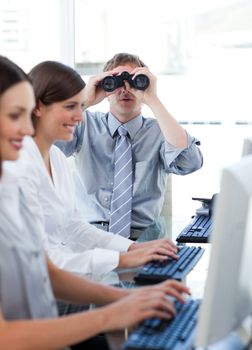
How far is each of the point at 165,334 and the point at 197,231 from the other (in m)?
1.05

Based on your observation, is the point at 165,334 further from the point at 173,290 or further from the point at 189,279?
the point at 189,279

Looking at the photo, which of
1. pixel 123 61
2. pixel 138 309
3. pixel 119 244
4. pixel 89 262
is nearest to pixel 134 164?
pixel 123 61

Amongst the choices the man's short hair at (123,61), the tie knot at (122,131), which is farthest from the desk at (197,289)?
the man's short hair at (123,61)

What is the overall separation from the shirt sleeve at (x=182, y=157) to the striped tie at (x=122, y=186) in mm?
146

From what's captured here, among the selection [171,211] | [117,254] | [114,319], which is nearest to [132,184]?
[171,211]

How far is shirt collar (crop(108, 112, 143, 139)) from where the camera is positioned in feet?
9.19

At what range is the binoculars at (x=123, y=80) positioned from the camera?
8.94 ft

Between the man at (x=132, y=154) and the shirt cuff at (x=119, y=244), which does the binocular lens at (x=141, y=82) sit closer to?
the man at (x=132, y=154)

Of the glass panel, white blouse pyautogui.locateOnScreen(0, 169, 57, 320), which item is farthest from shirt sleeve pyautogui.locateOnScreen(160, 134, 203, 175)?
white blouse pyautogui.locateOnScreen(0, 169, 57, 320)

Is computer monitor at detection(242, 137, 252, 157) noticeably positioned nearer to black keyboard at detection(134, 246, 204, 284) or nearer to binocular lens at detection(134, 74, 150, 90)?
black keyboard at detection(134, 246, 204, 284)

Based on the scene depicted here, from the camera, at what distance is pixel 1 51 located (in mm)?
4039

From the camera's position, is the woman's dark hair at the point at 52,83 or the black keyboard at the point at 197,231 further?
the black keyboard at the point at 197,231

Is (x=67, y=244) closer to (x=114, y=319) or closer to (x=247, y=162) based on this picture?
(x=114, y=319)

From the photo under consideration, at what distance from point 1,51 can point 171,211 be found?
1705 millimetres
